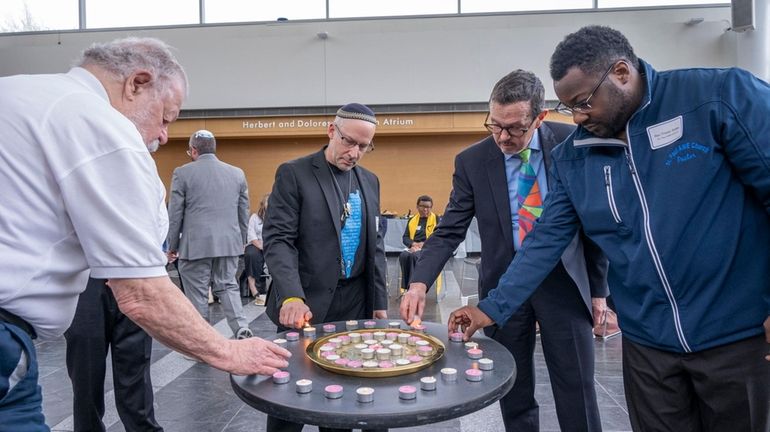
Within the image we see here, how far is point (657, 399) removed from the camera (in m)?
1.43

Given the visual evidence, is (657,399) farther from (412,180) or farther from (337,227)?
(412,180)

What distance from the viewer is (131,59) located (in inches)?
43.9

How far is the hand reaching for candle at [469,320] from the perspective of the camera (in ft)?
5.17

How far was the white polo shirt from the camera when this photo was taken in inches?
36.2

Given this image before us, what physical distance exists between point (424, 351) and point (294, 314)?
1.83ft

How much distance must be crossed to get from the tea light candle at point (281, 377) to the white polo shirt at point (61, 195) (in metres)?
0.37

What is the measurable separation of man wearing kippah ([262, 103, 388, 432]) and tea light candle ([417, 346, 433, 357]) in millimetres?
672

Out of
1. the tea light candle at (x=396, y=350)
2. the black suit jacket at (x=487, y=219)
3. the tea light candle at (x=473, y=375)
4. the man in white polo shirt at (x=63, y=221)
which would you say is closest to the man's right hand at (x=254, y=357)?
the man in white polo shirt at (x=63, y=221)

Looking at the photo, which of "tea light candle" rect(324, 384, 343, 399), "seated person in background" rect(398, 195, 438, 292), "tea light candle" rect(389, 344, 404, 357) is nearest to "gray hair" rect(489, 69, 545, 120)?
"tea light candle" rect(389, 344, 404, 357)

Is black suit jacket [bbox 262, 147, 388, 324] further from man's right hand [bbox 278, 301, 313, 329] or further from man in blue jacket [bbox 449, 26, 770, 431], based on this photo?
man in blue jacket [bbox 449, 26, 770, 431]

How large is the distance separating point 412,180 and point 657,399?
32.1 ft

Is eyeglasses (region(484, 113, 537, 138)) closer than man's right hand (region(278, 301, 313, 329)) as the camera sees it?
No

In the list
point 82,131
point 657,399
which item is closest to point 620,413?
point 657,399

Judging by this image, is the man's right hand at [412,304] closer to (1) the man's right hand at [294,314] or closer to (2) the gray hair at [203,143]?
(1) the man's right hand at [294,314]
